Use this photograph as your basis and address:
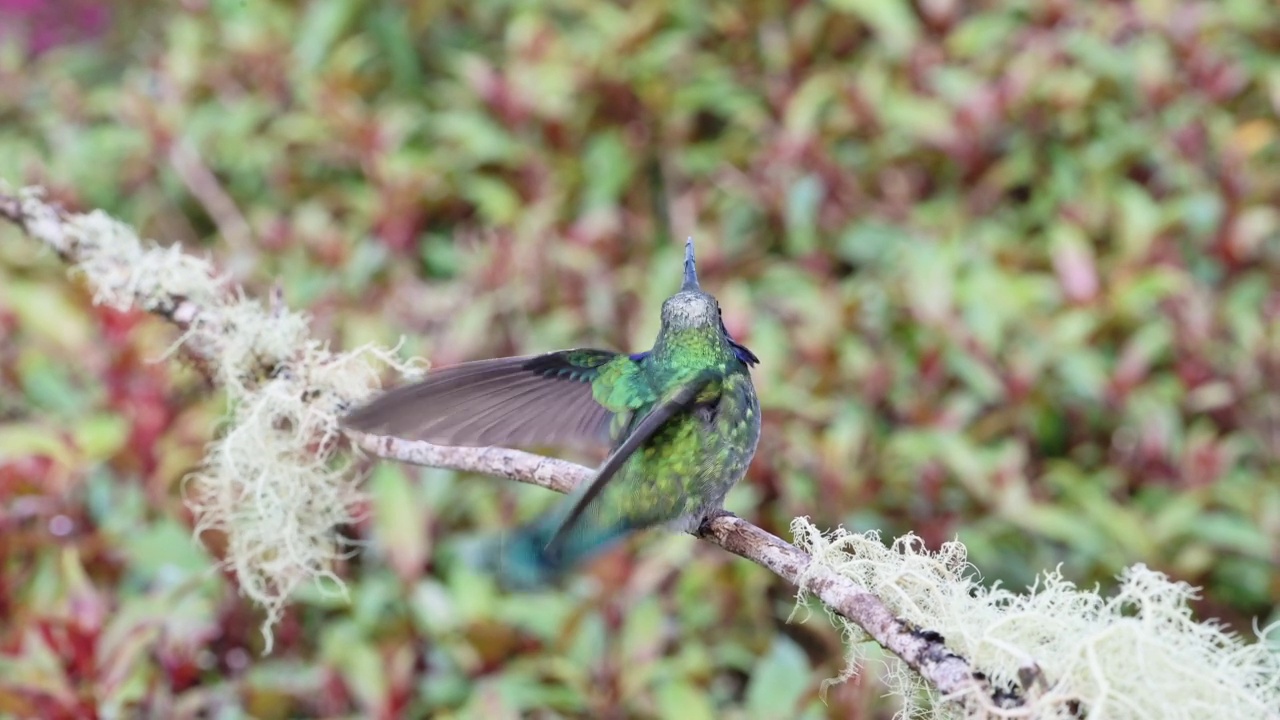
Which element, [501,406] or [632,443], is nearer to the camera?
[632,443]

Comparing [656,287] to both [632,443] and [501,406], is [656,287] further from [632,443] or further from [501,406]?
[632,443]

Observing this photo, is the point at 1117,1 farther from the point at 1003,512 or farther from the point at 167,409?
the point at 167,409

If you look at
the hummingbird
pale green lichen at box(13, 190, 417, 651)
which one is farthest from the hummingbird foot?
pale green lichen at box(13, 190, 417, 651)

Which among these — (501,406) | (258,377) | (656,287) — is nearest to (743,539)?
(501,406)

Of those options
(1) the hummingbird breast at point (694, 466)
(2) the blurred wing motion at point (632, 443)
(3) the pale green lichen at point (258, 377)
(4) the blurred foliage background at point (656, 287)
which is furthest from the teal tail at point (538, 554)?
→ (4) the blurred foliage background at point (656, 287)

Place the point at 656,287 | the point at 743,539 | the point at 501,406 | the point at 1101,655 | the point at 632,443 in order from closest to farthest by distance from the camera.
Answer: the point at 1101,655 < the point at 632,443 < the point at 743,539 < the point at 501,406 < the point at 656,287

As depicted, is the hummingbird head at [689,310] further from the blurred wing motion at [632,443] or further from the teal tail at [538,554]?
the teal tail at [538,554]
